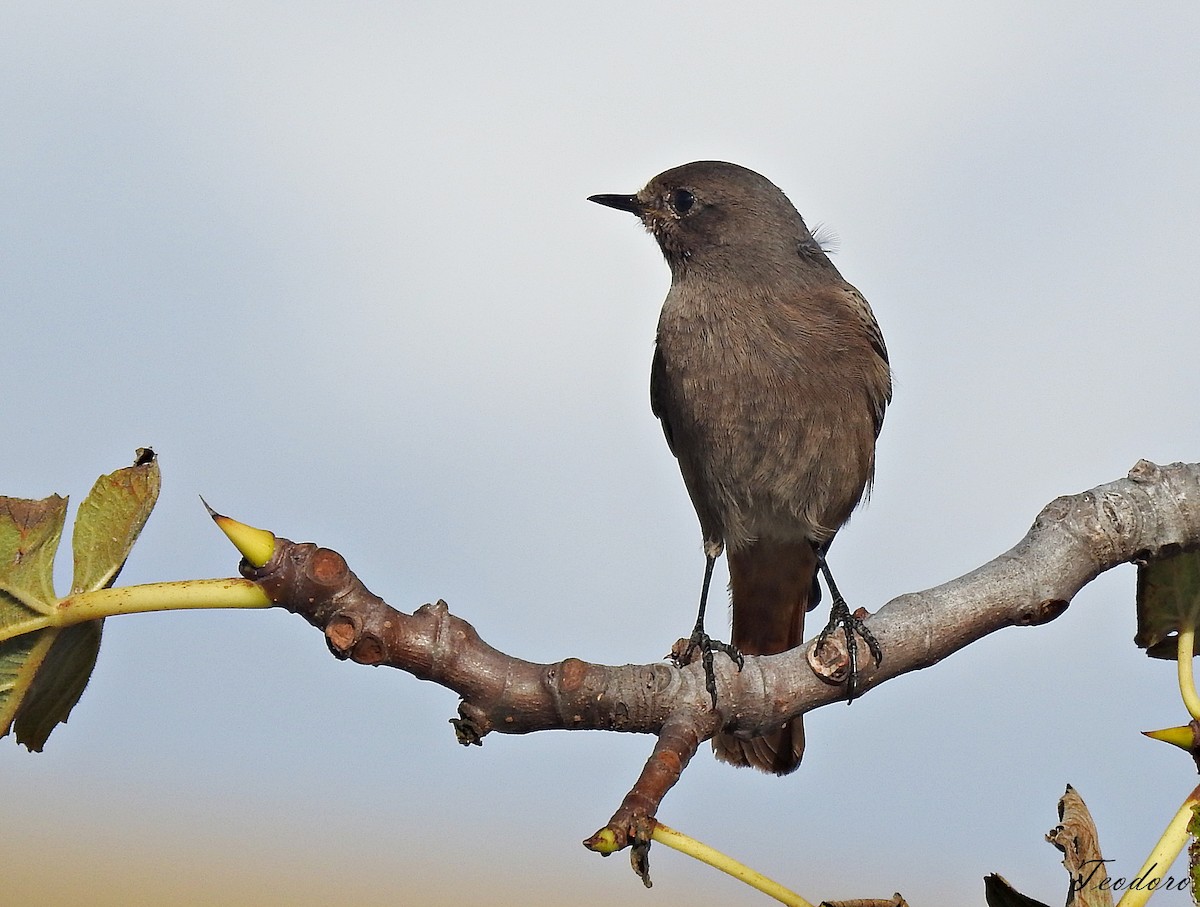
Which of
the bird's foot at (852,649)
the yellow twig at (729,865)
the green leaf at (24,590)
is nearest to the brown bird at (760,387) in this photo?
the bird's foot at (852,649)

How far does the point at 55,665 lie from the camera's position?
7.89 ft

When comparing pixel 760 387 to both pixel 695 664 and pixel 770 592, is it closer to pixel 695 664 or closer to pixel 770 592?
pixel 770 592

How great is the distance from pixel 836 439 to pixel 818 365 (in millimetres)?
326

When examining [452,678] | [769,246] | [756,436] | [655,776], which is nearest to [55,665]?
[452,678]

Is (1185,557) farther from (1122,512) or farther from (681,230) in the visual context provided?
(681,230)

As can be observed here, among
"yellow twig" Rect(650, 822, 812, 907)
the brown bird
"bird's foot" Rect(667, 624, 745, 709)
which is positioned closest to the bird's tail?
the brown bird

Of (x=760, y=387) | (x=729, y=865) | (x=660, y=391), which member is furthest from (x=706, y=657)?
(x=660, y=391)

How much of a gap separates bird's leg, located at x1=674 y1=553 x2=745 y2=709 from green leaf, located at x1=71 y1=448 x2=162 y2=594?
127 centimetres

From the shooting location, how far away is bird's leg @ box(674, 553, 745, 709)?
2721 millimetres

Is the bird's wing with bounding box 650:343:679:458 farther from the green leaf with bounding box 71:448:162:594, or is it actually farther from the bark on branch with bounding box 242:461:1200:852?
the green leaf with bounding box 71:448:162:594

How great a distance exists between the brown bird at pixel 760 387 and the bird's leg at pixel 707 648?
0.06 feet

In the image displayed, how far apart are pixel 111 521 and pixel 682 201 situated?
13.2 ft

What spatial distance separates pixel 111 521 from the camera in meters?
2.36

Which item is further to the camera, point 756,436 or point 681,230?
point 681,230
